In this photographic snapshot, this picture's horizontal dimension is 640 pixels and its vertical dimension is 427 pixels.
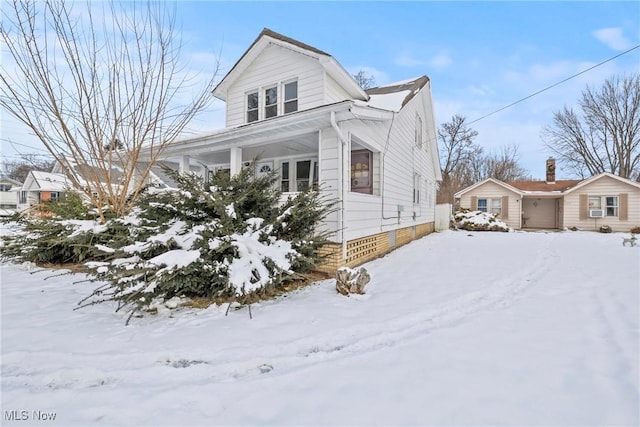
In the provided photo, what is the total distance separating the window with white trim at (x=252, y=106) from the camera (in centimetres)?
905

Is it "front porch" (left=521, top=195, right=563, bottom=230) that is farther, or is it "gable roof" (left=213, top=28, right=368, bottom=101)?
"front porch" (left=521, top=195, right=563, bottom=230)

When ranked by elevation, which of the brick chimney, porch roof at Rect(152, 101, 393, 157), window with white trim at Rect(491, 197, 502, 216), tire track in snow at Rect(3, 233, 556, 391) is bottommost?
tire track in snow at Rect(3, 233, 556, 391)

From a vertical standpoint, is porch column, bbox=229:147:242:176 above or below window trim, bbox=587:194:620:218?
above

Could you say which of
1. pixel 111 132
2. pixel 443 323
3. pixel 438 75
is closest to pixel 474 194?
pixel 438 75

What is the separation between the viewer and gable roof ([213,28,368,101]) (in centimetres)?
760

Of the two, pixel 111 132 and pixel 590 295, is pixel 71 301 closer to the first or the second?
pixel 111 132

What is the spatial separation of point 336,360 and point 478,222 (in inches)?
654

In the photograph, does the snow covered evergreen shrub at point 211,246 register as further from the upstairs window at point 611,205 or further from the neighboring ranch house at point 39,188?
the neighboring ranch house at point 39,188

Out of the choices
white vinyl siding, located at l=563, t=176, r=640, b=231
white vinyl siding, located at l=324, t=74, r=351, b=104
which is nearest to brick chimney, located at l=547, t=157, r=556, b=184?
white vinyl siding, located at l=563, t=176, r=640, b=231

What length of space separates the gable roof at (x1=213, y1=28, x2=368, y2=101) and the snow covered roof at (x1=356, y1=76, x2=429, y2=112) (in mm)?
733

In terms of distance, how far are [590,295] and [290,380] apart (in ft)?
15.7

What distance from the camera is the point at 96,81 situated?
543cm

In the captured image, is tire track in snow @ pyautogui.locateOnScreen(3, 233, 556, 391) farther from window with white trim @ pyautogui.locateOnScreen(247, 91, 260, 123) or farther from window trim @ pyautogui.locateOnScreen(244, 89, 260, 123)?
window with white trim @ pyautogui.locateOnScreen(247, 91, 260, 123)

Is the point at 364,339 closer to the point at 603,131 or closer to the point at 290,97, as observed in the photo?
the point at 290,97
